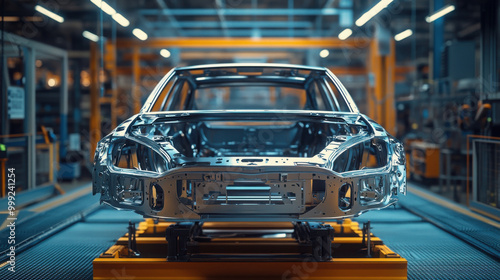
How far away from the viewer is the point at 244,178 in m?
2.72

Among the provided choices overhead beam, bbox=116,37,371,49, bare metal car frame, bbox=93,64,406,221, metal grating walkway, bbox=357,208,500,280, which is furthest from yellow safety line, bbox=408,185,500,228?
overhead beam, bbox=116,37,371,49

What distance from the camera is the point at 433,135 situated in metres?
8.30

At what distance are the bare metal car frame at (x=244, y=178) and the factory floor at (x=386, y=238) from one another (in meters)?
0.59

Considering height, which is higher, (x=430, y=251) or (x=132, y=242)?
(x=132, y=242)

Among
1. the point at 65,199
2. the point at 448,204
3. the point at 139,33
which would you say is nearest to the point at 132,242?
the point at 65,199

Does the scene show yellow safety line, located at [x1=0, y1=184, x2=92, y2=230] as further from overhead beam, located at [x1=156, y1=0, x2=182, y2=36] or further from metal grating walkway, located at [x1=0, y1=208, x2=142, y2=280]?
overhead beam, located at [x1=156, y1=0, x2=182, y2=36]

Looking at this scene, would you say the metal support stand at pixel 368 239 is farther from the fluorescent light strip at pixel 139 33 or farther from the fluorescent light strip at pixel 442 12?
the fluorescent light strip at pixel 139 33

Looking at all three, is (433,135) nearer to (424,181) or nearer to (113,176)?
(424,181)

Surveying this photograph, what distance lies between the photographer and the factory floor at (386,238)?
350 centimetres

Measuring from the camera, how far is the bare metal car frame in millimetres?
2717

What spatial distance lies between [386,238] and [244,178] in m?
2.29

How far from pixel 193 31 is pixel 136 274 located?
16.2 metres

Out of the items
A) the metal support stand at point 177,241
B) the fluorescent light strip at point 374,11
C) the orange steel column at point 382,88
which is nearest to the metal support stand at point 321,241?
Result: the metal support stand at point 177,241

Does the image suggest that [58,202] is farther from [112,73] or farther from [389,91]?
[389,91]
